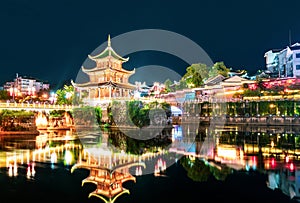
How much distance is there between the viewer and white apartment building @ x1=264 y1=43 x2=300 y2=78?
163 feet

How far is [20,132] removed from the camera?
31109 mm

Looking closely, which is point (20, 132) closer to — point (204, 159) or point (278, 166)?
point (204, 159)

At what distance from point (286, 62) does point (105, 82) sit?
31107 mm

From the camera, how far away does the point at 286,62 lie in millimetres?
54156

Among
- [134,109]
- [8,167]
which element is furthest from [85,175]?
[134,109]

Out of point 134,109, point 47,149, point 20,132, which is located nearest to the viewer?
point 47,149

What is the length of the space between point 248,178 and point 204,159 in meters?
4.19

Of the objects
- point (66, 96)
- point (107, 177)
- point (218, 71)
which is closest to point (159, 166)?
point (107, 177)

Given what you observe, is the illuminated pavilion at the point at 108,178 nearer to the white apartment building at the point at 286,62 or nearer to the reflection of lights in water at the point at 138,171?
the reflection of lights in water at the point at 138,171

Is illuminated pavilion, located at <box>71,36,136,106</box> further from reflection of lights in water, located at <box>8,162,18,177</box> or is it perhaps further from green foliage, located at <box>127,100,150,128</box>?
reflection of lights in water, located at <box>8,162,18,177</box>

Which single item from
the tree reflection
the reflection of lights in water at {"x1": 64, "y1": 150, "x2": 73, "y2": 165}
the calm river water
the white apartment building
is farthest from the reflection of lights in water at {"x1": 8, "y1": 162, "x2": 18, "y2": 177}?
the white apartment building

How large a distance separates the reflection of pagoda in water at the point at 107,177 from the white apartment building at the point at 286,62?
42.8 metres

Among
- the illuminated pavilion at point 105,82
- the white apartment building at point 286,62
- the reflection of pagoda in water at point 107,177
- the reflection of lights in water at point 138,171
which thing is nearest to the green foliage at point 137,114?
the illuminated pavilion at point 105,82

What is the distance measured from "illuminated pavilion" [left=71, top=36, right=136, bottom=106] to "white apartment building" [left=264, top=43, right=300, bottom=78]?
87.5 feet
